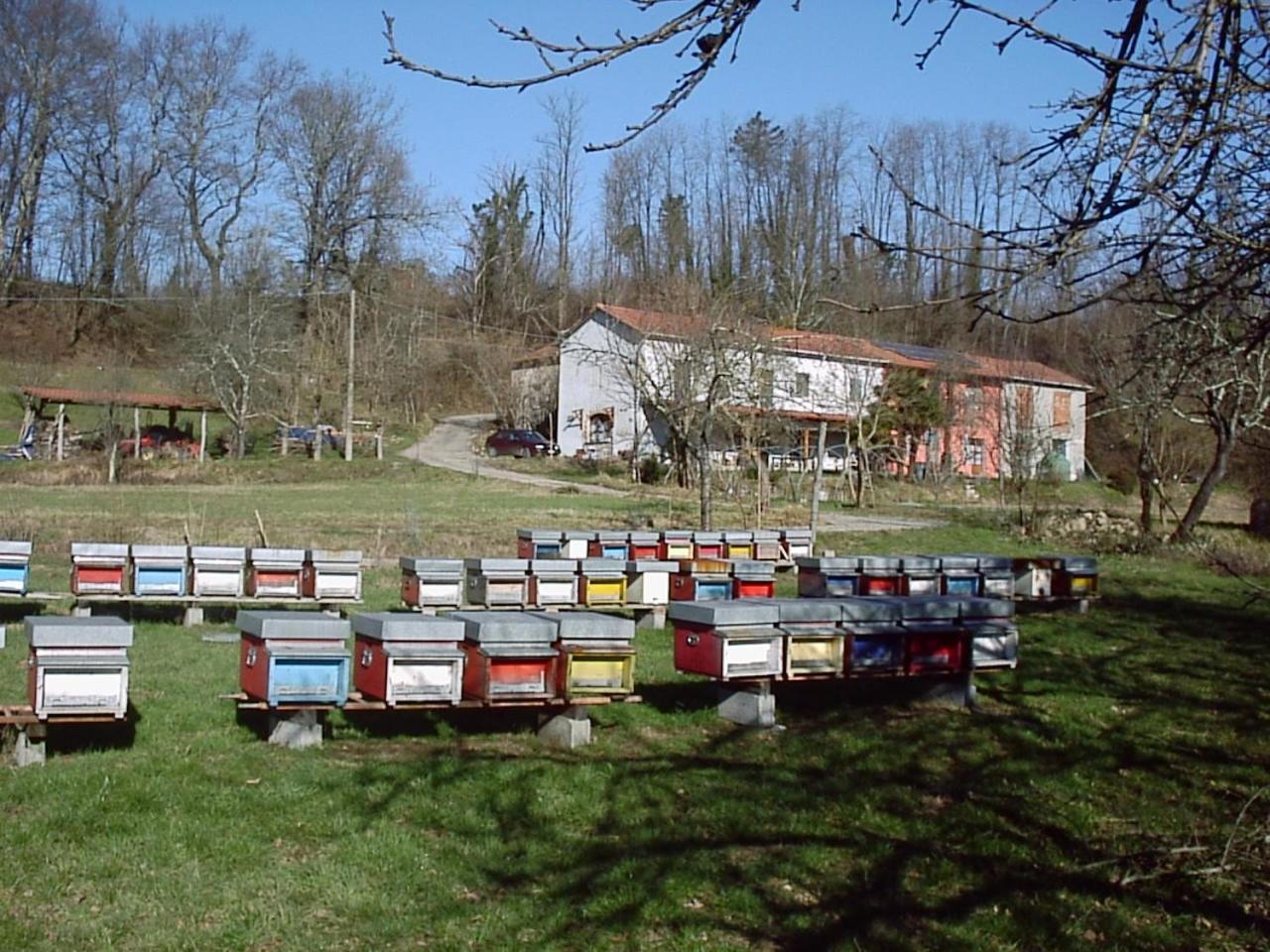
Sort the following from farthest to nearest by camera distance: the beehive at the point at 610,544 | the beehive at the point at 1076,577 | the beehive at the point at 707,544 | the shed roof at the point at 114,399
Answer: the shed roof at the point at 114,399 → the beehive at the point at 707,544 → the beehive at the point at 1076,577 → the beehive at the point at 610,544

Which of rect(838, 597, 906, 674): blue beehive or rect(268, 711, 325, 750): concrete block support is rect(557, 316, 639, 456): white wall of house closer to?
rect(838, 597, 906, 674): blue beehive

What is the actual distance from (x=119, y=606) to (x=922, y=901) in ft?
39.3

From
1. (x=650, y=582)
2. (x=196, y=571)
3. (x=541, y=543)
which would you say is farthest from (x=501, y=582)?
(x=196, y=571)

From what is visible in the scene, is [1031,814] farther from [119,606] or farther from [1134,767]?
[119,606]

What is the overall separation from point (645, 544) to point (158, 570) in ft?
19.4

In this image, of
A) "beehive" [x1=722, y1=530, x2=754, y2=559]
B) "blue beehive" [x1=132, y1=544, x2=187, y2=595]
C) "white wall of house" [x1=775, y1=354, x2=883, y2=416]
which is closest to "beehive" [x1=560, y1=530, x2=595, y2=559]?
"beehive" [x1=722, y1=530, x2=754, y2=559]

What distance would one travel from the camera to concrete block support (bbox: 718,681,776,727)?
9.62m

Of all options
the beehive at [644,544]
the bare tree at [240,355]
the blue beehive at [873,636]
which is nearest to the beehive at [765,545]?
the beehive at [644,544]

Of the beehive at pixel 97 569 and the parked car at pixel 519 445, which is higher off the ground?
the parked car at pixel 519 445

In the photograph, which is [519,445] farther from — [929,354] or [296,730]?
[296,730]

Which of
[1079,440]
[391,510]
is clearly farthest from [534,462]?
[1079,440]

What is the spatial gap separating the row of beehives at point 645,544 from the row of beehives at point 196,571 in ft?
8.59

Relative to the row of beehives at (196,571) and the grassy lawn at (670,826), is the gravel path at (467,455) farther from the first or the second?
the grassy lawn at (670,826)

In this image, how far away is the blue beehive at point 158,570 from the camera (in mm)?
13516
